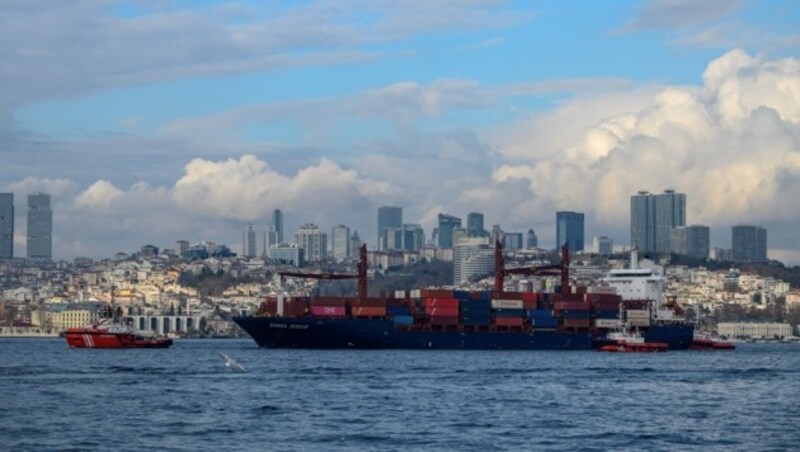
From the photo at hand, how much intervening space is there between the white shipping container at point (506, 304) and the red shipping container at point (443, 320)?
409 centimetres

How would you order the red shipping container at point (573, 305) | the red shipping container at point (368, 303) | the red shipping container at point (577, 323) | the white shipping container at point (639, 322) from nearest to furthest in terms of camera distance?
the red shipping container at point (368, 303), the red shipping container at point (577, 323), the red shipping container at point (573, 305), the white shipping container at point (639, 322)

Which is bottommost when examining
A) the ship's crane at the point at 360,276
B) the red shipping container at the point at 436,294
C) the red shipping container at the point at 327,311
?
the red shipping container at the point at 327,311

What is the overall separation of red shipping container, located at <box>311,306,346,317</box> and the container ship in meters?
0.08

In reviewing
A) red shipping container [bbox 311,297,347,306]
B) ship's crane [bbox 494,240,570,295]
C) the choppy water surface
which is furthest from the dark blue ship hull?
the choppy water surface

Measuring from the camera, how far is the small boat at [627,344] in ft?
398

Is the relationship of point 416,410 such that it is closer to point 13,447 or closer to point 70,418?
point 70,418

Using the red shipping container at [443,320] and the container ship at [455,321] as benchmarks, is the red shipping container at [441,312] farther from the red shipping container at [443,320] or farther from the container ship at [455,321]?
the red shipping container at [443,320]

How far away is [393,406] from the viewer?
59.5 meters

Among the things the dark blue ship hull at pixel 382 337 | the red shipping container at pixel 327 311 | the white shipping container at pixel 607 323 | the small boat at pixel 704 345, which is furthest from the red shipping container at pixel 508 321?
the small boat at pixel 704 345

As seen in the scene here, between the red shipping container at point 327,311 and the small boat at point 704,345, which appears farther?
the small boat at point 704,345

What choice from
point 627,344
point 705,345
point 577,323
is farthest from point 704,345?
point 627,344

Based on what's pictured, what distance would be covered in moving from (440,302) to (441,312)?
0.81 metres

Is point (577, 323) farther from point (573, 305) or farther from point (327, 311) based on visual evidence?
point (327, 311)

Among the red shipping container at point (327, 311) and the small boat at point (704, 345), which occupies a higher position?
the red shipping container at point (327, 311)
